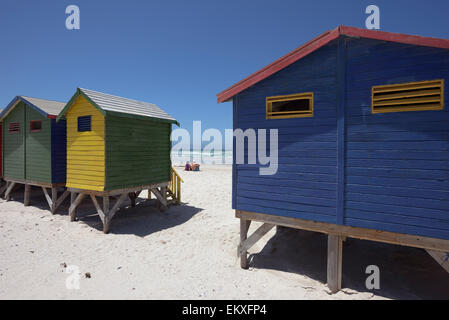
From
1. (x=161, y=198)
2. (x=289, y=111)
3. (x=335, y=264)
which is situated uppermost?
(x=289, y=111)

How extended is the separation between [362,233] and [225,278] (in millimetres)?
3392

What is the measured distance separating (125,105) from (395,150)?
31.8ft

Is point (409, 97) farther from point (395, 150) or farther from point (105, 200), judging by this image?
point (105, 200)

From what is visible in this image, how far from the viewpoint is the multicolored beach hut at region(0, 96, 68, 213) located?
38.2 feet

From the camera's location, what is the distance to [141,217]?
11508mm

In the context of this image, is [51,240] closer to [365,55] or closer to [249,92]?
[249,92]

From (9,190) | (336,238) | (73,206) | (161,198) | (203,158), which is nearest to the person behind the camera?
(336,238)

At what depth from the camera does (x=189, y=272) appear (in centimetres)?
653

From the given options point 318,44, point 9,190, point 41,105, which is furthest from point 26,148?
point 318,44

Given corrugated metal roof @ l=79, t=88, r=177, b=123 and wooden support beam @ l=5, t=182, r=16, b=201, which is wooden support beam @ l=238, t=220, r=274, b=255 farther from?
wooden support beam @ l=5, t=182, r=16, b=201

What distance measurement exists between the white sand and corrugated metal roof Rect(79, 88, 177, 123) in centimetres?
473

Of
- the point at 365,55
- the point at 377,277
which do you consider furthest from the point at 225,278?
the point at 365,55

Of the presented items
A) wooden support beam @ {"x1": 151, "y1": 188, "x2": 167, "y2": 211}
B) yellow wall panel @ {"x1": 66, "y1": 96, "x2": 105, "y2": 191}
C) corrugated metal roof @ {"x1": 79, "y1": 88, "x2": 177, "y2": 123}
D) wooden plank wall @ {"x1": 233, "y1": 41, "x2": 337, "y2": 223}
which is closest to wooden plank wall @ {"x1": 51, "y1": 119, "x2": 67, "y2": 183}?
yellow wall panel @ {"x1": 66, "y1": 96, "x2": 105, "y2": 191}

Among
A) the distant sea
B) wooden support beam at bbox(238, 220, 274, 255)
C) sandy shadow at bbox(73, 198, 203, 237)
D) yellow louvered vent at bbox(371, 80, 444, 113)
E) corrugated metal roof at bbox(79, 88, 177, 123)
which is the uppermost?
corrugated metal roof at bbox(79, 88, 177, 123)
